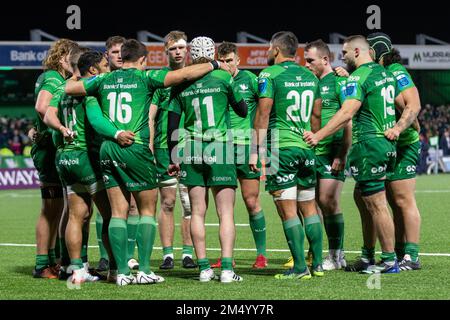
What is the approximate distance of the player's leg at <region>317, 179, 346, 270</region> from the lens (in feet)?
34.1

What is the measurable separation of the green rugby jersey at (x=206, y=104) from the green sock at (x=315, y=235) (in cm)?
119

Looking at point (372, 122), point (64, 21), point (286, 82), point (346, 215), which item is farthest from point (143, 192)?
point (64, 21)

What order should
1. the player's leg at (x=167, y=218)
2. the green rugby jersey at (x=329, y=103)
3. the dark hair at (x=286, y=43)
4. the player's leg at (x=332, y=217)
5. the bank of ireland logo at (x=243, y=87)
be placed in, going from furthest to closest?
the bank of ireland logo at (x=243, y=87)
the player's leg at (x=167, y=218)
the green rugby jersey at (x=329, y=103)
the player's leg at (x=332, y=217)
the dark hair at (x=286, y=43)

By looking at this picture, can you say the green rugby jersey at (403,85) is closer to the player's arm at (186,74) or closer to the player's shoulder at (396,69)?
the player's shoulder at (396,69)

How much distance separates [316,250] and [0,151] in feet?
75.6

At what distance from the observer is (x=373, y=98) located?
9.68 meters

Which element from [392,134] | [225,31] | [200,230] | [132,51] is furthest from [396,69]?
[225,31]

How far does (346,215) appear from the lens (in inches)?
714

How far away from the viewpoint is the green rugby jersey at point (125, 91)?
890 cm

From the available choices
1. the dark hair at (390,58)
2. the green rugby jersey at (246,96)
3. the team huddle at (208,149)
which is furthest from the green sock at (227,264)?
the dark hair at (390,58)

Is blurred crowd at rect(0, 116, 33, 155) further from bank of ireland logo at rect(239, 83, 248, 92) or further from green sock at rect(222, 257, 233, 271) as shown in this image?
green sock at rect(222, 257, 233, 271)

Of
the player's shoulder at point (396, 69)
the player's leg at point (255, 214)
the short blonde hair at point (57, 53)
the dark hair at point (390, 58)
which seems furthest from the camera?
the player's leg at point (255, 214)

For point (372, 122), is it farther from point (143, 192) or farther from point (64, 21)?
point (64, 21)

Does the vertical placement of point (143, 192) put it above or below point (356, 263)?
above
